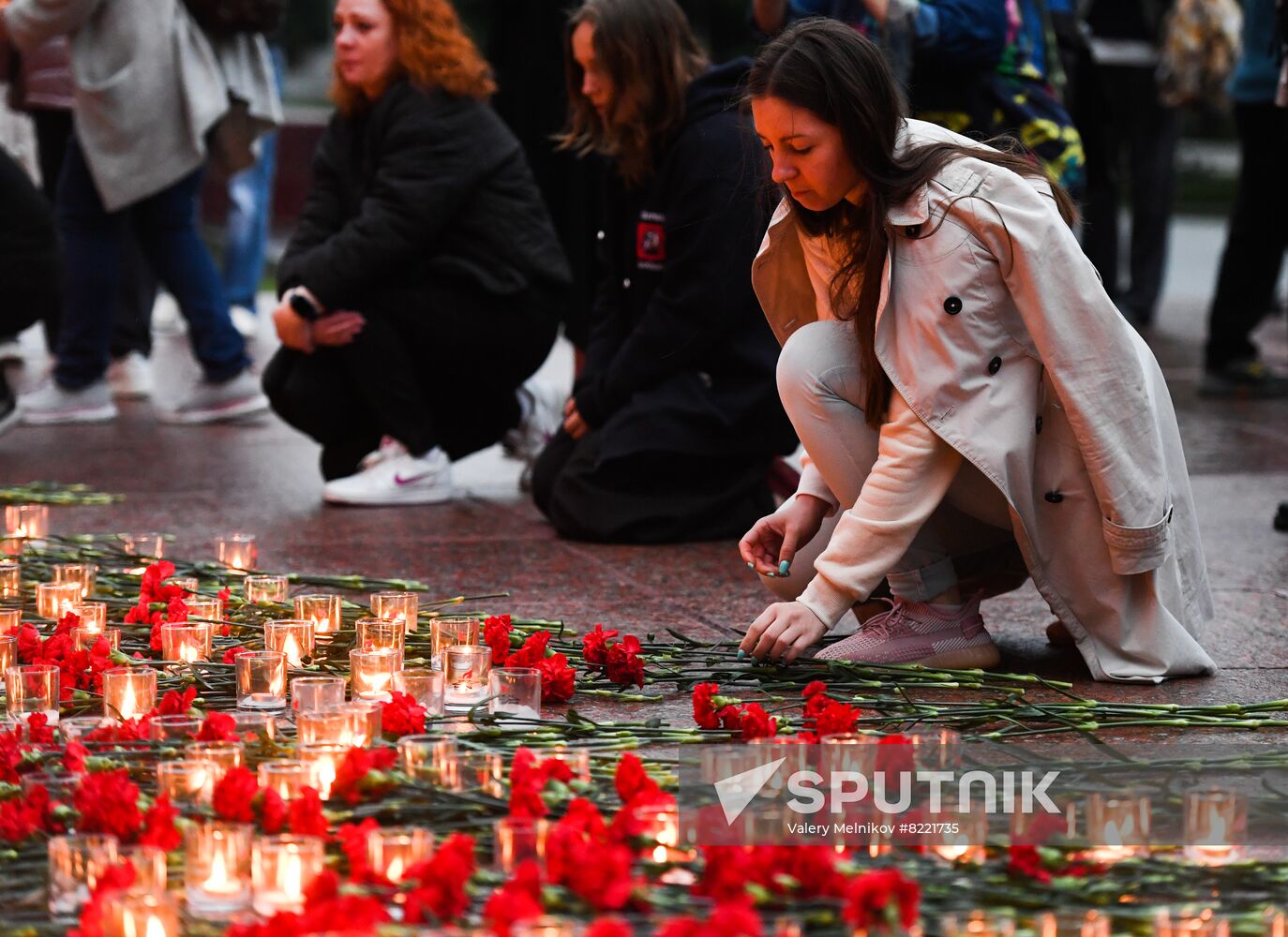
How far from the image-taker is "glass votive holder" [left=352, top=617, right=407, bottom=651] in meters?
2.96

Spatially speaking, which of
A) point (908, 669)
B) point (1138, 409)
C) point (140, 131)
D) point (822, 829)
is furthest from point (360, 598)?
point (140, 131)

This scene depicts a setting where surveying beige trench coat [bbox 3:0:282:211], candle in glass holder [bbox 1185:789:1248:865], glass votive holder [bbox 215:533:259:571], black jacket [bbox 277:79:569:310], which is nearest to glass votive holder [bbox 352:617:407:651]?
glass votive holder [bbox 215:533:259:571]

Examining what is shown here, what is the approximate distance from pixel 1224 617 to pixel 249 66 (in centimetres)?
426

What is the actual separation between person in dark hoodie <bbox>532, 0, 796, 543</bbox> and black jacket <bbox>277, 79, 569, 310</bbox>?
442 millimetres

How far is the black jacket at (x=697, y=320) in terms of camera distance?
4.39 meters

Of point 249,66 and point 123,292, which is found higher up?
point 249,66

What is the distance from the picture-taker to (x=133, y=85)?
613 cm

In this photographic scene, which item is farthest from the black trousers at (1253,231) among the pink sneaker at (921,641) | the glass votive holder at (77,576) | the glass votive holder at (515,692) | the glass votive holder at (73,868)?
the glass votive holder at (73,868)

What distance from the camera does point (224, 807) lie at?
2008mm

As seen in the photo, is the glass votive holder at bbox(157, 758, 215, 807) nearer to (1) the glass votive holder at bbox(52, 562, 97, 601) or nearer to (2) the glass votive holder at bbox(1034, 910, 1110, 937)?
(2) the glass votive holder at bbox(1034, 910, 1110, 937)

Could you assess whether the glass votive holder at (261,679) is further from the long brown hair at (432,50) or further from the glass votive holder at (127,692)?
the long brown hair at (432,50)

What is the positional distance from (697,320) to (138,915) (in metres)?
2.84

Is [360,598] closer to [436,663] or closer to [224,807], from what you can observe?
[436,663]

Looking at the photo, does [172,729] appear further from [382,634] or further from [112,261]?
[112,261]
